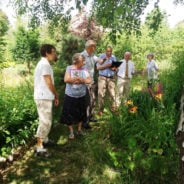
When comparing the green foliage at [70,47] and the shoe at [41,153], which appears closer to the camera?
the shoe at [41,153]

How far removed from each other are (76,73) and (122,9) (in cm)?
326

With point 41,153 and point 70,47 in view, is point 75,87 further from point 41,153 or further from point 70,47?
point 70,47

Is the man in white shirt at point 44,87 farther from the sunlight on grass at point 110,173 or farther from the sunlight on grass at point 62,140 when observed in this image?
the sunlight on grass at point 110,173

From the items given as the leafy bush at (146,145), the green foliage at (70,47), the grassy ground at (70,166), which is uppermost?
the green foliage at (70,47)

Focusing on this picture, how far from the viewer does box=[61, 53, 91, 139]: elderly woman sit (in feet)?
17.5

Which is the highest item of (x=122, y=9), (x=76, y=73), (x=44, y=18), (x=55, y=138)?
(x=44, y=18)

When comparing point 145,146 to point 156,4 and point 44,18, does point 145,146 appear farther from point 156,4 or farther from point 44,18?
point 44,18

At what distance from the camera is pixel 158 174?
3.93m

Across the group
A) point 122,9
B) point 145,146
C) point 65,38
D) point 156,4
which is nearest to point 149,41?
point 65,38

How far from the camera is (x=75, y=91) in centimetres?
547

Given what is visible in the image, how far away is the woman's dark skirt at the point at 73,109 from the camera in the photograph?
5555 millimetres

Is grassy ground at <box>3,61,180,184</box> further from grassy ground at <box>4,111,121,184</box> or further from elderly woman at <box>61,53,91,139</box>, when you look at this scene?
elderly woman at <box>61,53,91,139</box>

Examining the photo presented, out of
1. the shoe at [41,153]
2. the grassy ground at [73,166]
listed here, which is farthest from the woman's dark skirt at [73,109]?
the shoe at [41,153]

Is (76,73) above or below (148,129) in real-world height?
above
